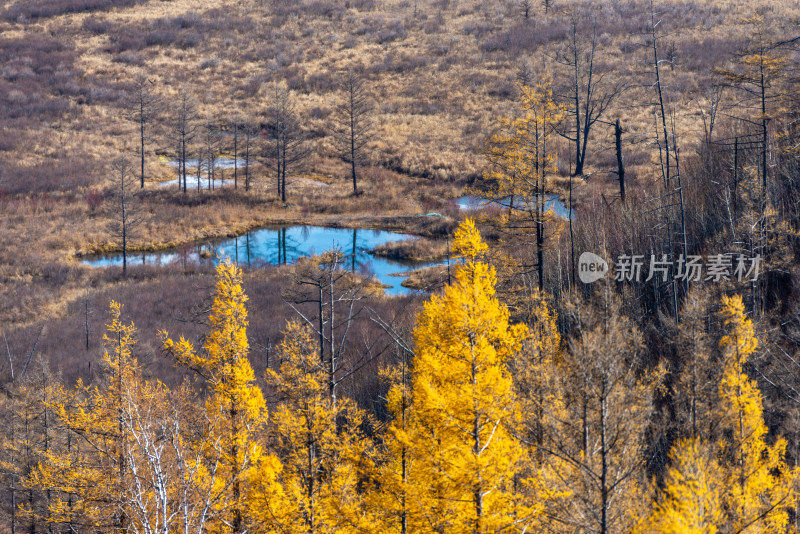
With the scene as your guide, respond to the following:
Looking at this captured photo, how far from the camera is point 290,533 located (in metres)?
14.6

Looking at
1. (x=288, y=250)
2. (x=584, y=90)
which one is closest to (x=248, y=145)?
(x=288, y=250)

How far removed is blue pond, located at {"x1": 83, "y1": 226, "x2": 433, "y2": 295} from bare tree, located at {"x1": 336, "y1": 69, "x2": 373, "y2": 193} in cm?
1015

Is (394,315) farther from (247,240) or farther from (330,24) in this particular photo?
(330,24)

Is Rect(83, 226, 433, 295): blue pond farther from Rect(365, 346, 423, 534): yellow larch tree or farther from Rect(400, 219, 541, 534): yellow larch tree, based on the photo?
Rect(400, 219, 541, 534): yellow larch tree

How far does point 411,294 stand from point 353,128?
3658 centimetres

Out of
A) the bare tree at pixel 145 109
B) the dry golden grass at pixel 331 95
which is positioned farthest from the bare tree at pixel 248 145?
the bare tree at pixel 145 109

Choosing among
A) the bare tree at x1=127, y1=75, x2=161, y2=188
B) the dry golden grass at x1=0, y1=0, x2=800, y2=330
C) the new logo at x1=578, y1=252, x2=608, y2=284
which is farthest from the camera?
the bare tree at x1=127, y1=75, x2=161, y2=188

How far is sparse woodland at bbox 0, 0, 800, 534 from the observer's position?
13.2 metres

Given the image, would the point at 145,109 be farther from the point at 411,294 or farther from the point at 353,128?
the point at 411,294

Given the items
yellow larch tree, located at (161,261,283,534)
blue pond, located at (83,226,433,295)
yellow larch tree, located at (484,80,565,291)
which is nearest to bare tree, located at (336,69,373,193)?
blue pond, located at (83,226,433,295)

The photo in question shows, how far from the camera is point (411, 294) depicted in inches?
1540

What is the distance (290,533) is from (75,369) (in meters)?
21.9


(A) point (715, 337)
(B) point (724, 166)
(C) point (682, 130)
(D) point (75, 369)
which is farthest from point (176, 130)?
(A) point (715, 337)

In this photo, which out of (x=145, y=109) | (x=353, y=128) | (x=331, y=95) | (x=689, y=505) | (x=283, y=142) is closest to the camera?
(x=689, y=505)
